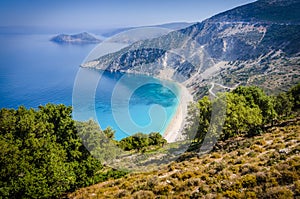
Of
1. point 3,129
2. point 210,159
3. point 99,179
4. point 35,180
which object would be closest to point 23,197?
point 35,180

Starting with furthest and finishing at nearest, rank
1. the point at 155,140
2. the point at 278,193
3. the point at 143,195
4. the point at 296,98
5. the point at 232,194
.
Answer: the point at 155,140
the point at 296,98
the point at 143,195
the point at 232,194
the point at 278,193

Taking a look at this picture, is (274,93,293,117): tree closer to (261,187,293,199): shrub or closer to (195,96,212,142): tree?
(195,96,212,142): tree

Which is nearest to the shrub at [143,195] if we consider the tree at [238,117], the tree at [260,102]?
the tree at [238,117]

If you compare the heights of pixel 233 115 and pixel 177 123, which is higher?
pixel 233 115

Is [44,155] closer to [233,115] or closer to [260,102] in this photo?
[233,115]

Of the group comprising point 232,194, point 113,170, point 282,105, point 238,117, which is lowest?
point 113,170

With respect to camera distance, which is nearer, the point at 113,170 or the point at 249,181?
the point at 249,181

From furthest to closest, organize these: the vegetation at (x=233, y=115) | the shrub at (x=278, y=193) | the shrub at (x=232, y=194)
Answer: the vegetation at (x=233, y=115)
the shrub at (x=232, y=194)
the shrub at (x=278, y=193)

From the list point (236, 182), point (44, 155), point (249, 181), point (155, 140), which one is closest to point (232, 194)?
point (236, 182)

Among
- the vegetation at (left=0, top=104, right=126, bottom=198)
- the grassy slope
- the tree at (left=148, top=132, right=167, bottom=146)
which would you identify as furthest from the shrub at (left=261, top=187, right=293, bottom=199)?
the tree at (left=148, top=132, right=167, bottom=146)

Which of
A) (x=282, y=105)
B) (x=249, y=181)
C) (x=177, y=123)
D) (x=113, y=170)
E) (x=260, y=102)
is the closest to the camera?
(x=249, y=181)

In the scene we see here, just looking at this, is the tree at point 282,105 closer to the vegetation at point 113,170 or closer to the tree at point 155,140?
the vegetation at point 113,170
